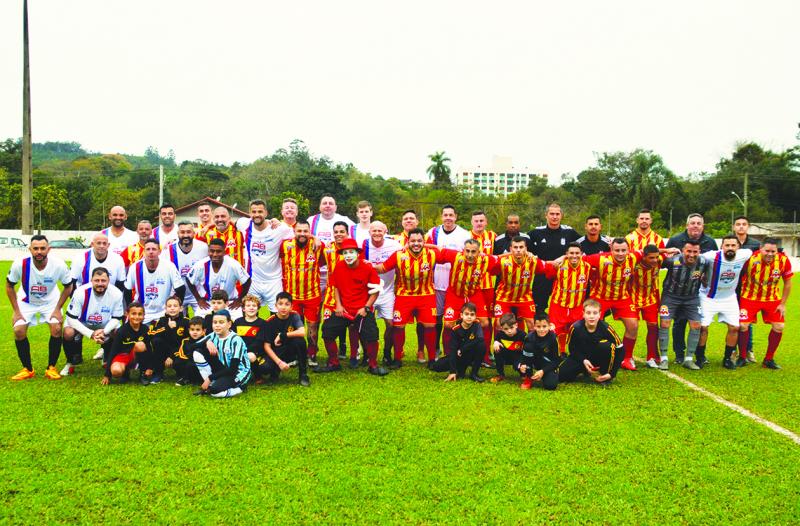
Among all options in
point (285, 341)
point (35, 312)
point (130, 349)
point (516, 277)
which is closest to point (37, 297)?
point (35, 312)

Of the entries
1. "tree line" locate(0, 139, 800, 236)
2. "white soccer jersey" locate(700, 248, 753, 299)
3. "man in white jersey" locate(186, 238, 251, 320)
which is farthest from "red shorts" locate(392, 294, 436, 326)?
"tree line" locate(0, 139, 800, 236)

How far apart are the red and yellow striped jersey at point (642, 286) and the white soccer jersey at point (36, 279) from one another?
6.29 metres

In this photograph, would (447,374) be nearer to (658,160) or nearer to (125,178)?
(658,160)

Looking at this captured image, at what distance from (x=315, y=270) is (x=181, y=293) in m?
1.51

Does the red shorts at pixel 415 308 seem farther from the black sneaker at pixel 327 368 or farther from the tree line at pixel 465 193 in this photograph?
the tree line at pixel 465 193

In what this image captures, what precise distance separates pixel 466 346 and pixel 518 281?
112 centimetres

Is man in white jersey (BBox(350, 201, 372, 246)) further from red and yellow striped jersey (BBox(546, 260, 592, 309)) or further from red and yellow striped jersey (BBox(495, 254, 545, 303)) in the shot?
red and yellow striped jersey (BBox(546, 260, 592, 309))

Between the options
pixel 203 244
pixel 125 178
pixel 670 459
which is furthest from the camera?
pixel 125 178

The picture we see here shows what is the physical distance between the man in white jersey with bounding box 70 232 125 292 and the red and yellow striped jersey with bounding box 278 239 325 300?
1.81 meters

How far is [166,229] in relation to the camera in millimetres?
7637

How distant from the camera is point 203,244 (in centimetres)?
702

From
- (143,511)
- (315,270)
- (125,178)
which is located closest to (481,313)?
(315,270)

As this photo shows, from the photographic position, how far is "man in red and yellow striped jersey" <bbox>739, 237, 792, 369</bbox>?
699 centimetres

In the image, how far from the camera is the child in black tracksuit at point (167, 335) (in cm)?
595
